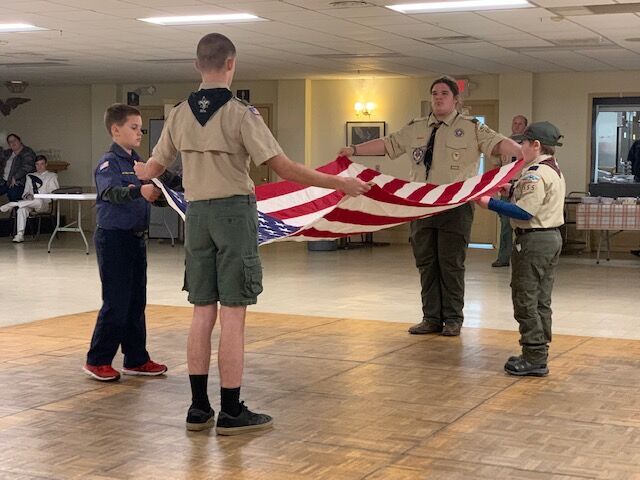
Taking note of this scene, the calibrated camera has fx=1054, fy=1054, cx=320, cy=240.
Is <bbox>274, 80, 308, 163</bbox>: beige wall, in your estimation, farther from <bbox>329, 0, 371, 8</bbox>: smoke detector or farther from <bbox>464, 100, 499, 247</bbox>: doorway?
<bbox>329, 0, 371, 8</bbox>: smoke detector

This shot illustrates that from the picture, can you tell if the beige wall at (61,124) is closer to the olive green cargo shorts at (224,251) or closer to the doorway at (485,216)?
the doorway at (485,216)

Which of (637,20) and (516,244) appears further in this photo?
(637,20)

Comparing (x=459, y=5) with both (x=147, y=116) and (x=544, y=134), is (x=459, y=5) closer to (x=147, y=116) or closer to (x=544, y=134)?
(x=544, y=134)

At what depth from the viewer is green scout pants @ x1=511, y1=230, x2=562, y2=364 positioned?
553 cm

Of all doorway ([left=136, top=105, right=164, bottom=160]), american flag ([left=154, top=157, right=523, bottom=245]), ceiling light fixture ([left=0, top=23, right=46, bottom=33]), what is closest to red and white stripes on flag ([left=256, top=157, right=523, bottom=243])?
american flag ([left=154, top=157, right=523, bottom=245])

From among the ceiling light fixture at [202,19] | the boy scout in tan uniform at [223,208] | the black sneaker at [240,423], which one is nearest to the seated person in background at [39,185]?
the ceiling light fixture at [202,19]

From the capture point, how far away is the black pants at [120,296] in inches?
212

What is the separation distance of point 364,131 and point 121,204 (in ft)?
38.9

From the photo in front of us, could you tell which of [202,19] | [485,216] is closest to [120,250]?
[202,19]

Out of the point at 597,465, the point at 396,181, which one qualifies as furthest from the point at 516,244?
the point at 597,465

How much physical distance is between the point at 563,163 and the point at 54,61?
301 inches

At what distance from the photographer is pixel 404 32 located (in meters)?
11.4

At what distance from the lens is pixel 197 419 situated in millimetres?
4508

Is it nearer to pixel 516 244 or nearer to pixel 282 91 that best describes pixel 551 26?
pixel 516 244
